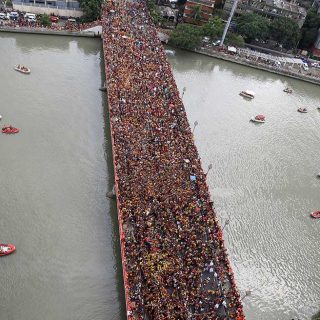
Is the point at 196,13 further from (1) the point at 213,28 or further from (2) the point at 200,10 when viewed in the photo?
(1) the point at 213,28

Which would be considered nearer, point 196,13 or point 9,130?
point 9,130

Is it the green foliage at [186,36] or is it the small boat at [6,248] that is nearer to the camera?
the small boat at [6,248]

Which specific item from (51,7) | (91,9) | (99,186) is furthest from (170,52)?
(99,186)

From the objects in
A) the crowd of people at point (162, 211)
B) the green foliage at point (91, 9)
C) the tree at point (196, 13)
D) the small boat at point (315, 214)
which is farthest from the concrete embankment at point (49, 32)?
the small boat at point (315, 214)

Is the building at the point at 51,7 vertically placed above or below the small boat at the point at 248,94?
above

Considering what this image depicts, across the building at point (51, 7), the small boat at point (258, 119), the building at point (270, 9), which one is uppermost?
the building at point (270, 9)

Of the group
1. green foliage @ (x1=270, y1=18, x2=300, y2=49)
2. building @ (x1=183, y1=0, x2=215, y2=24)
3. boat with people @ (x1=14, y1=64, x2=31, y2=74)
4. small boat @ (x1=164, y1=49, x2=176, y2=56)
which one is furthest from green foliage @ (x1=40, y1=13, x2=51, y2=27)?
green foliage @ (x1=270, y1=18, x2=300, y2=49)

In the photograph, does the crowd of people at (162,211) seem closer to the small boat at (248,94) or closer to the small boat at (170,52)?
the small boat at (248,94)
